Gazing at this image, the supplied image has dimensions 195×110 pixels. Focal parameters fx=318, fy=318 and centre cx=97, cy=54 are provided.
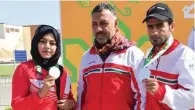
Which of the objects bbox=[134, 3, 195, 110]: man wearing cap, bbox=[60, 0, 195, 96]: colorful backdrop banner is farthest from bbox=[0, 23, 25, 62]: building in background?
bbox=[134, 3, 195, 110]: man wearing cap

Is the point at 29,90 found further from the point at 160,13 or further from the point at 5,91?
the point at 5,91

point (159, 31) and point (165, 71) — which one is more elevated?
point (159, 31)

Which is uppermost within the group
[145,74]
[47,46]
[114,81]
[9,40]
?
[47,46]

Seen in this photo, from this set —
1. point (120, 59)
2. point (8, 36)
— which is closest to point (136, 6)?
point (120, 59)

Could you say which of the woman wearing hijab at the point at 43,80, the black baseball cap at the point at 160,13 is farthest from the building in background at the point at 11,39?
the black baseball cap at the point at 160,13

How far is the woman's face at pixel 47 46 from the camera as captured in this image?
2.99 meters

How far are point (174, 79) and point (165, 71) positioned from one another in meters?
0.10

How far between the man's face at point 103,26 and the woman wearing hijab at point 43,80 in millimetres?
428

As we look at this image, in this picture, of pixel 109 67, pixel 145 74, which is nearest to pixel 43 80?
pixel 109 67

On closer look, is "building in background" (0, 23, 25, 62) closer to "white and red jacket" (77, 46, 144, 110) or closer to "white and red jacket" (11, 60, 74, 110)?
"white and red jacket" (11, 60, 74, 110)

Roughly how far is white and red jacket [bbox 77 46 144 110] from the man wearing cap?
7.4 inches

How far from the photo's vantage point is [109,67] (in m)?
2.89

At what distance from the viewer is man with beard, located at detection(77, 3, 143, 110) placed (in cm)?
286

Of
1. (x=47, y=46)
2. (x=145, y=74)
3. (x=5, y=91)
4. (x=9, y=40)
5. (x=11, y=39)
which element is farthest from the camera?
(x=11, y=39)
